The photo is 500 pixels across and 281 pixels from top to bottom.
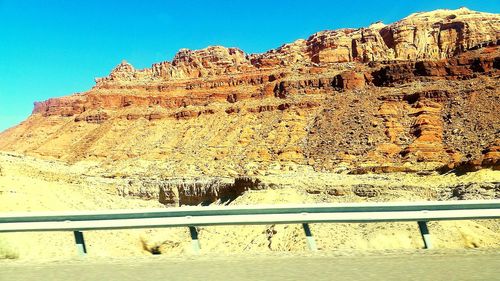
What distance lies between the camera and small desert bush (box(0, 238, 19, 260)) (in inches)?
294

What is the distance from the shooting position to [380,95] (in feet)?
267

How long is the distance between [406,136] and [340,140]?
8.98 m

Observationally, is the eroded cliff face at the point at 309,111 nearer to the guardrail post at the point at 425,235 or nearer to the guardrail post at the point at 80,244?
the guardrail post at the point at 425,235

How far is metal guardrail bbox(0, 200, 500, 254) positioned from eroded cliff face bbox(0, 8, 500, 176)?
34.7m

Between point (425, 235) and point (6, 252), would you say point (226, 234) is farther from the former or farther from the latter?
point (425, 235)

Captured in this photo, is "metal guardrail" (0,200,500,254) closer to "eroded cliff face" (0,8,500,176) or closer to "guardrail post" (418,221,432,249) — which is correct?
"guardrail post" (418,221,432,249)

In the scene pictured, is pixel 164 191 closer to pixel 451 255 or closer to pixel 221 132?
pixel 221 132

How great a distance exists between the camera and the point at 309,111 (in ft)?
276

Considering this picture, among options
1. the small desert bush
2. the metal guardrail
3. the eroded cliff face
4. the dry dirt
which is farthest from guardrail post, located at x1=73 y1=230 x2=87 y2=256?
the eroded cliff face

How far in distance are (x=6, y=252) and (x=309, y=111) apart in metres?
78.0

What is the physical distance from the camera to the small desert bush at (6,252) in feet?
24.5

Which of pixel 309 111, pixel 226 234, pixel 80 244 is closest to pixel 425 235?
pixel 80 244

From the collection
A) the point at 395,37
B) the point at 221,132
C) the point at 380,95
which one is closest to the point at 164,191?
the point at 221,132

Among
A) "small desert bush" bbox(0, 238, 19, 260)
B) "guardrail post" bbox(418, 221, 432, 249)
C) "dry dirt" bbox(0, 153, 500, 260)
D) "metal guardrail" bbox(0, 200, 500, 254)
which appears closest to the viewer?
"guardrail post" bbox(418, 221, 432, 249)
